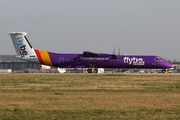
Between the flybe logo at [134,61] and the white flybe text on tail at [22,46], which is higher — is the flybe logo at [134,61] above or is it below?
below

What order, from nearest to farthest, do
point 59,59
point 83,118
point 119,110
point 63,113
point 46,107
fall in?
point 83,118 < point 63,113 < point 119,110 < point 46,107 < point 59,59

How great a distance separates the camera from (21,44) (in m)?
48.4

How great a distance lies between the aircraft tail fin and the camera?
48.3 m

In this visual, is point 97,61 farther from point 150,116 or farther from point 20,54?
point 150,116

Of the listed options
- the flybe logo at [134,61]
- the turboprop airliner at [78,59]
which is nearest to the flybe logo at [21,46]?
the turboprop airliner at [78,59]

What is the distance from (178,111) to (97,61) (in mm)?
37039

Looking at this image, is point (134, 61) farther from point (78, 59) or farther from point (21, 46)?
point (21, 46)

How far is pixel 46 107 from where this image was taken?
497 inches

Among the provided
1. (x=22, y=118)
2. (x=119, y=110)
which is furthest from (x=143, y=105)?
(x=22, y=118)

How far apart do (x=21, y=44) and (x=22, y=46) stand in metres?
0.49

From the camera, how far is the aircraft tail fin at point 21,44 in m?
48.3

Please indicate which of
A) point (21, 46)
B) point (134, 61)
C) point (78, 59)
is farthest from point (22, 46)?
point (134, 61)

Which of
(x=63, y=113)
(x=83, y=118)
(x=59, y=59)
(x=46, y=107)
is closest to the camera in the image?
(x=83, y=118)

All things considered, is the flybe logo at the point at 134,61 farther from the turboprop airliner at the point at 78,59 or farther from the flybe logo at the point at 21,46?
the flybe logo at the point at 21,46
